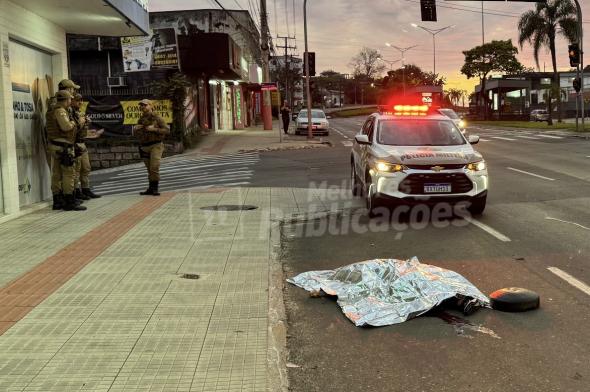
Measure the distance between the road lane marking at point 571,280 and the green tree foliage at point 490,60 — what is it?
6477cm

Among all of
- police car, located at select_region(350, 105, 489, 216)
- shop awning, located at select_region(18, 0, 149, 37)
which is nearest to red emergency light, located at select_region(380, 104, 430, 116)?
police car, located at select_region(350, 105, 489, 216)

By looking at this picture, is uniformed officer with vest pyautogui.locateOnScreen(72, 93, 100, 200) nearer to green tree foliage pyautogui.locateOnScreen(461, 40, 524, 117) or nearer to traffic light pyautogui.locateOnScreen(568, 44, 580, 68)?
traffic light pyautogui.locateOnScreen(568, 44, 580, 68)

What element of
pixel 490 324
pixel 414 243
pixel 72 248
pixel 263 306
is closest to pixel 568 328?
pixel 490 324

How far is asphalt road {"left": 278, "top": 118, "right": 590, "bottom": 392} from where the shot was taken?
410 centimetres

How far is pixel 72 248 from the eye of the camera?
7.47 m

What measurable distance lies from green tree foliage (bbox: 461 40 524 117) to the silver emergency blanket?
65822 mm

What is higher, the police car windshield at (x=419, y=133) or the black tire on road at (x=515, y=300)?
the police car windshield at (x=419, y=133)

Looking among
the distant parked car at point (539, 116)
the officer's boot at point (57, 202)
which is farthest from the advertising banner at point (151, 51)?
the distant parked car at point (539, 116)

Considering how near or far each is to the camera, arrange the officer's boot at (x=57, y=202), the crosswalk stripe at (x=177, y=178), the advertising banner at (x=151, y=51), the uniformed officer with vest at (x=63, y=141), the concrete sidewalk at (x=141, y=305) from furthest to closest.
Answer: the advertising banner at (x=151, y=51)
the crosswalk stripe at (x=177, y=178)
the officer's boot at (x=57, y=202)
the uniformed officer with vest at (x=63, y=141)
the concrete sidewalk at (x=141, y=305)

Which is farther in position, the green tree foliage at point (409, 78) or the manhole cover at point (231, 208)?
the green tree foliage at point (409, 78)

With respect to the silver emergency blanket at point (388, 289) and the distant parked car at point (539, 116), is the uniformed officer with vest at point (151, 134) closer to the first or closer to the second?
the silver emergency blanket at point (388, 289)

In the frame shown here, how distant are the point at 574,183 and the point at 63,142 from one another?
33.9ft

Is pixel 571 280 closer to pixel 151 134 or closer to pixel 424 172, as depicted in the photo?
pixel 424 172

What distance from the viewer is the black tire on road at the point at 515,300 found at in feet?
17.4
